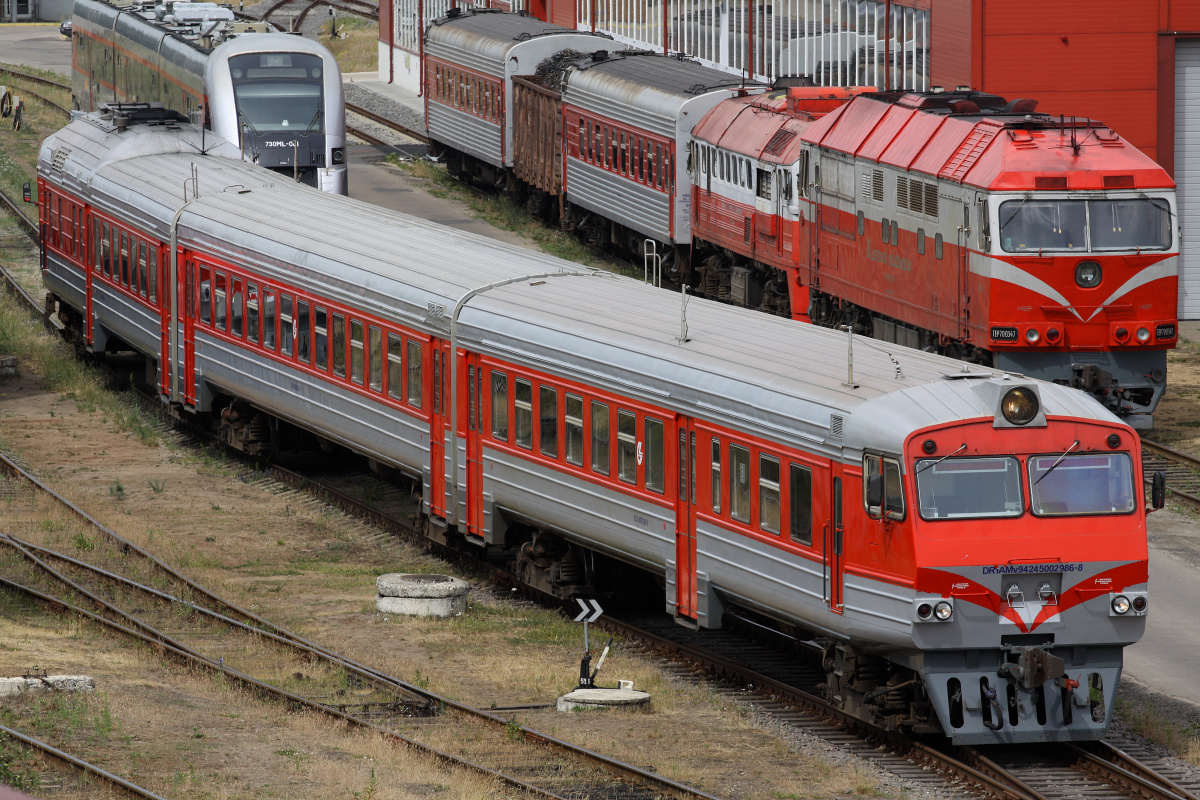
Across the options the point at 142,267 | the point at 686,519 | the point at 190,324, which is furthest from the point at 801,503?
the point at 142,267

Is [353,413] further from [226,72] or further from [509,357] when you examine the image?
[226,72]

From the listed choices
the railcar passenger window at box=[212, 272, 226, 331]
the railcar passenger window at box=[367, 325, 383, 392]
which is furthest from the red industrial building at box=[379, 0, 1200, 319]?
the railcar passenger window at box=[367, 325, 383, 392]

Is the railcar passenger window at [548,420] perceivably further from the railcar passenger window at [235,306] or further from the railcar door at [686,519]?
the railcar passenger window at [235,306]

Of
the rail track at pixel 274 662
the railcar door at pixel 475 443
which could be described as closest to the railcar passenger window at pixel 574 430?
the railcar door at pixel 475 443

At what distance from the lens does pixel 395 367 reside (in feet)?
66.1

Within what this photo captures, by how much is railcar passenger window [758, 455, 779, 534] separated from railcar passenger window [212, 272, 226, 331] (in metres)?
11.1

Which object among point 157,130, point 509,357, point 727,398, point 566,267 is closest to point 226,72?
point 157,130

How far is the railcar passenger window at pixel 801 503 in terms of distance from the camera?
562 inches

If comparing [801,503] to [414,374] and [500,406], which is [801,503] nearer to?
[500,406]

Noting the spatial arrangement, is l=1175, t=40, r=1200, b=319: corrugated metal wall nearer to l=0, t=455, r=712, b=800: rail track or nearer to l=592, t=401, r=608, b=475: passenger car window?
l=592, t=401, r=608, b=475: passenger car window

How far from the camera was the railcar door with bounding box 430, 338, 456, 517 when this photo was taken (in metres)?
19.1

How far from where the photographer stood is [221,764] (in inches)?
543

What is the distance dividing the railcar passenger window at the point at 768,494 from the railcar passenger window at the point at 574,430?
2.65 meters

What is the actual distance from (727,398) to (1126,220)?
1038cm
